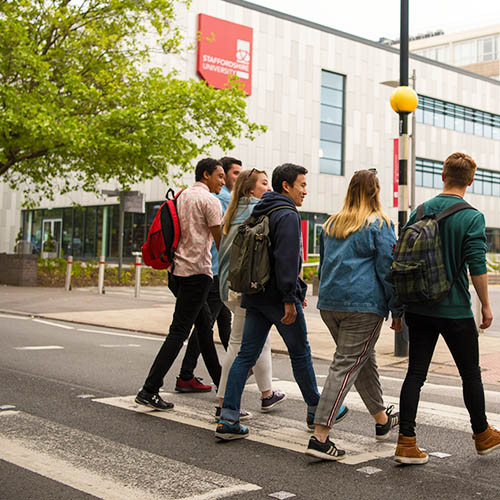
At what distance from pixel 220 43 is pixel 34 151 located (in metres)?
14.8

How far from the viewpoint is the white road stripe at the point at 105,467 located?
3.75 metres

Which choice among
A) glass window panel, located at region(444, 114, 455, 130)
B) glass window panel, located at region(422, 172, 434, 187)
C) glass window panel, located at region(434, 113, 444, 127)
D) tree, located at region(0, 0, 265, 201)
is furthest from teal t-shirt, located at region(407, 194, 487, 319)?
glass window panel, located at region(444, 114, 455, 130)

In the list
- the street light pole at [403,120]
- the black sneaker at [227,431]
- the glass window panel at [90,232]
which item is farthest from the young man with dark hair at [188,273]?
the glass window panel at [90,232]

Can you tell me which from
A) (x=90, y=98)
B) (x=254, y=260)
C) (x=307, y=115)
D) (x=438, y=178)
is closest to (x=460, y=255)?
(x=254, y=260)

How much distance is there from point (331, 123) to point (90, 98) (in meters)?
20.6

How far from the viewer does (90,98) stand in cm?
2144

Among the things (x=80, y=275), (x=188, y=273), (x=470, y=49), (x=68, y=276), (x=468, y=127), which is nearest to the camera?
(x=188, y=273)

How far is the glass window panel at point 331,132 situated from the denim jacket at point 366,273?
35.5 metres

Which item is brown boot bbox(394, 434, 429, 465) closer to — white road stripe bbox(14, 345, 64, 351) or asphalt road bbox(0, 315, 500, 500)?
asphalt road bbox(0, 315, 500, 500)

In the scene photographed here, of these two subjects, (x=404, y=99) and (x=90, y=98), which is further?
(x=90, y=98)

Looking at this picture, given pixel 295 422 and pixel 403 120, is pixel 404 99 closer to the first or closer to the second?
pixel 403 120

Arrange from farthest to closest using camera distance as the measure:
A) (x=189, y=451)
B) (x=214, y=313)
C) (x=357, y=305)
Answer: (x=214, y=313) < (x=189, y=451) < (x=357, y=305)

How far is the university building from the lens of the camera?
34938mm

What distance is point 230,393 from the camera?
491 centimetres
